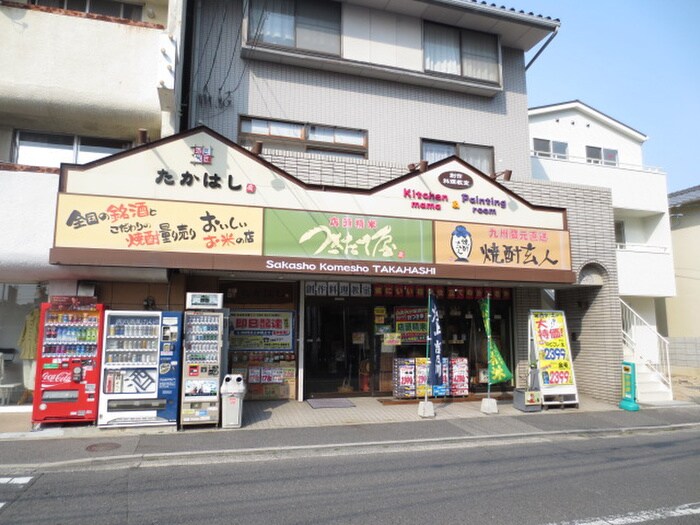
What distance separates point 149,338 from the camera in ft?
29.0

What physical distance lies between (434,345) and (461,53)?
8819 millimetres

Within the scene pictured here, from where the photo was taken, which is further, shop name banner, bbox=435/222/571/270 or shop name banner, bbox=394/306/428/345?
shop name banner, bbox=394/306/428/345

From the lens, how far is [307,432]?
8.89 m

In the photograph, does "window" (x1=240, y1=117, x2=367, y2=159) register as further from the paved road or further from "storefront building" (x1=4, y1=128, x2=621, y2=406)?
the paved road

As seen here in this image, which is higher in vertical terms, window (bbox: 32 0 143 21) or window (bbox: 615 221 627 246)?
window (bbox: 32 0 143 21)

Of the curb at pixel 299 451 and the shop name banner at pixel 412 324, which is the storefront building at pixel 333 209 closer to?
the shop name banner at pixel 412 324

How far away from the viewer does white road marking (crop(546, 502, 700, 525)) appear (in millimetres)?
5137

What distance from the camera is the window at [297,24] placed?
12.5 meters

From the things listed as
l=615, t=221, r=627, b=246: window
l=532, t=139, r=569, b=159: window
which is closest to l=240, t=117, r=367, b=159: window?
l=532, t=139, r=569, b=159: window

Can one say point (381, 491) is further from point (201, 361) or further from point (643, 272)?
point (643, 272)

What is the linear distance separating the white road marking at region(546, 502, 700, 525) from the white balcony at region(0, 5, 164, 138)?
10.3m

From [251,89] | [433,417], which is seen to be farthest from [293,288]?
[251,89]

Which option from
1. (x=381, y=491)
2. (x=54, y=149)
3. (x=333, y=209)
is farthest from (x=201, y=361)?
(x=54, y=149)

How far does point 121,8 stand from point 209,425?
33.7 ft
